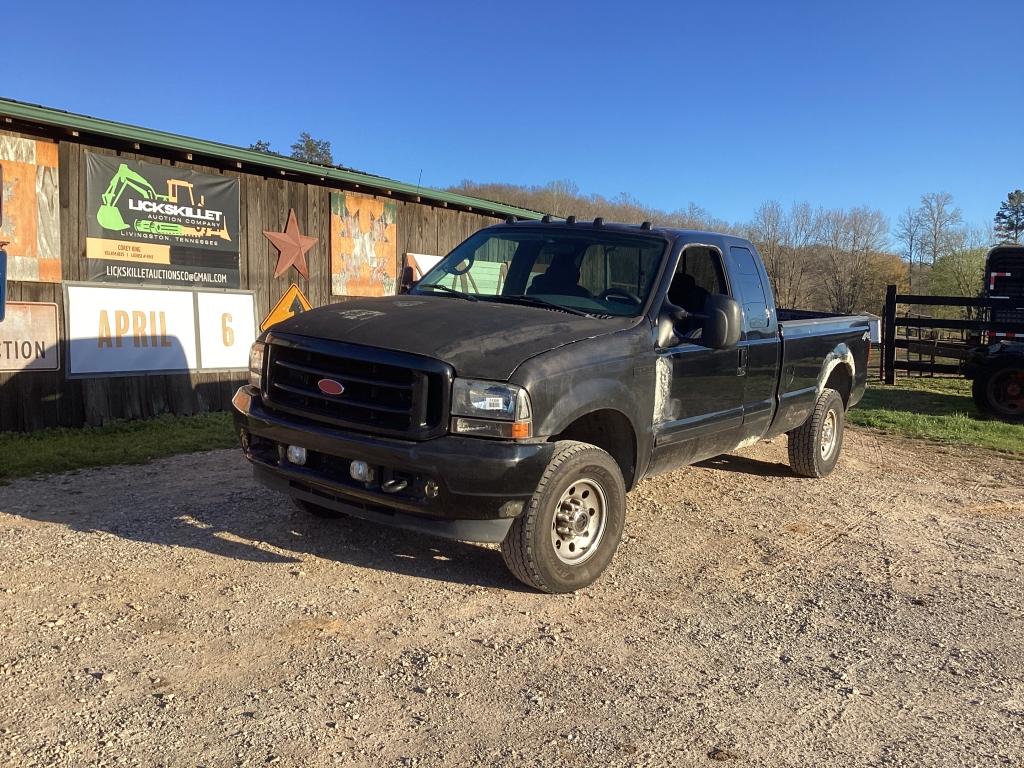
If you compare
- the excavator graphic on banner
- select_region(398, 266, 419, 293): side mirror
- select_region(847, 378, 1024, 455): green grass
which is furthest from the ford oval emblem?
select_region(847, 378, 1024, 455): green grass

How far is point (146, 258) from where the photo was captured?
9359 millimetres

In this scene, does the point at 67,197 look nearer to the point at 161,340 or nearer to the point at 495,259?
the point at 161,340

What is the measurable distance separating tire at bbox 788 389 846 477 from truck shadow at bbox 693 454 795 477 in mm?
253

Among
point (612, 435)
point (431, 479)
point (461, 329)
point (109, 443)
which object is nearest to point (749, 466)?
point (612, 435)

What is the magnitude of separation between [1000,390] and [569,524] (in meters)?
10.2

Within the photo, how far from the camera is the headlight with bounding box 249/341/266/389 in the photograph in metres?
4.66

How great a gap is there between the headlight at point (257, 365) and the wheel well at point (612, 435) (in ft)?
5.83

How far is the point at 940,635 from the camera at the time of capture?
4035 millimetres

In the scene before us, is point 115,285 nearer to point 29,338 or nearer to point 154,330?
point 154,330

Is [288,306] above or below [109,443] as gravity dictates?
above

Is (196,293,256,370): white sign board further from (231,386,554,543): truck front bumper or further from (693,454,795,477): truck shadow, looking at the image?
(231,386,554,543): truck front bumper

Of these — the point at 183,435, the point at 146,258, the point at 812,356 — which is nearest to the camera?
the point at 812,356

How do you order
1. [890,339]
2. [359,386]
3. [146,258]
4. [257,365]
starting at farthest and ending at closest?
[890,339] < [146,258] < [257,365] < [359,386]

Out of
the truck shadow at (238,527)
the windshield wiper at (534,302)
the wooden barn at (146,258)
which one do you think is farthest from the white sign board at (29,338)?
the windshield wiper at (534,302)
